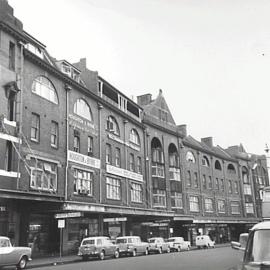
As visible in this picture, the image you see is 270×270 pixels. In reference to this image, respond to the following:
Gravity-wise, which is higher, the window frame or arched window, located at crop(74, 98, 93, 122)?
arched window, located at crop(74, 98, 93, 122)

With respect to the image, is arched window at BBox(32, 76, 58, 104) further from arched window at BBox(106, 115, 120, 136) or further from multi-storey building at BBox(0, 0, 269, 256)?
arched window at BBox(106, 115, 120, 136)

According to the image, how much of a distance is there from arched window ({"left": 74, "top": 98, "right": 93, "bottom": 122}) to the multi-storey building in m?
0.11

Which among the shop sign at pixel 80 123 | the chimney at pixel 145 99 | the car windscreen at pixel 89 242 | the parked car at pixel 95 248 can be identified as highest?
the chimney at pixel 145 99

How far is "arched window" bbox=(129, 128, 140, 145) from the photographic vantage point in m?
43.8

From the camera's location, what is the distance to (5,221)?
25766 millimetres

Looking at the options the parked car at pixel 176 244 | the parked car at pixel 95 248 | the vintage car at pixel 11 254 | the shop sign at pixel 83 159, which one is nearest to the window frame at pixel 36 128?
the shop sign at pixel 83 159

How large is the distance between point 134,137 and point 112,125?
5.30m

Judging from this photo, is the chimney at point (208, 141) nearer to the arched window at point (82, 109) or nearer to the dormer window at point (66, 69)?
the arched window at point (82, 109)

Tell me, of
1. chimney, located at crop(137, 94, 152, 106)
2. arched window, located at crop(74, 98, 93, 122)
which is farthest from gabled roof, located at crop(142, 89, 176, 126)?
arched window, located at crop(74, 98, 93, 122)

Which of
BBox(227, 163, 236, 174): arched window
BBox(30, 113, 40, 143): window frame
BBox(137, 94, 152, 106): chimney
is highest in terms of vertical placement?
BBox(137, 94, 152, 106): chimney

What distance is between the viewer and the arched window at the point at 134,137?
4381 cm

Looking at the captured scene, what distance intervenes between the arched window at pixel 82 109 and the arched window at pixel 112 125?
3.22 meters

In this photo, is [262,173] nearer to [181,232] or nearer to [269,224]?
[181,232]

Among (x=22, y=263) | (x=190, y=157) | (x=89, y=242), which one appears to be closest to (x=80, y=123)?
(x=89, y=242)
